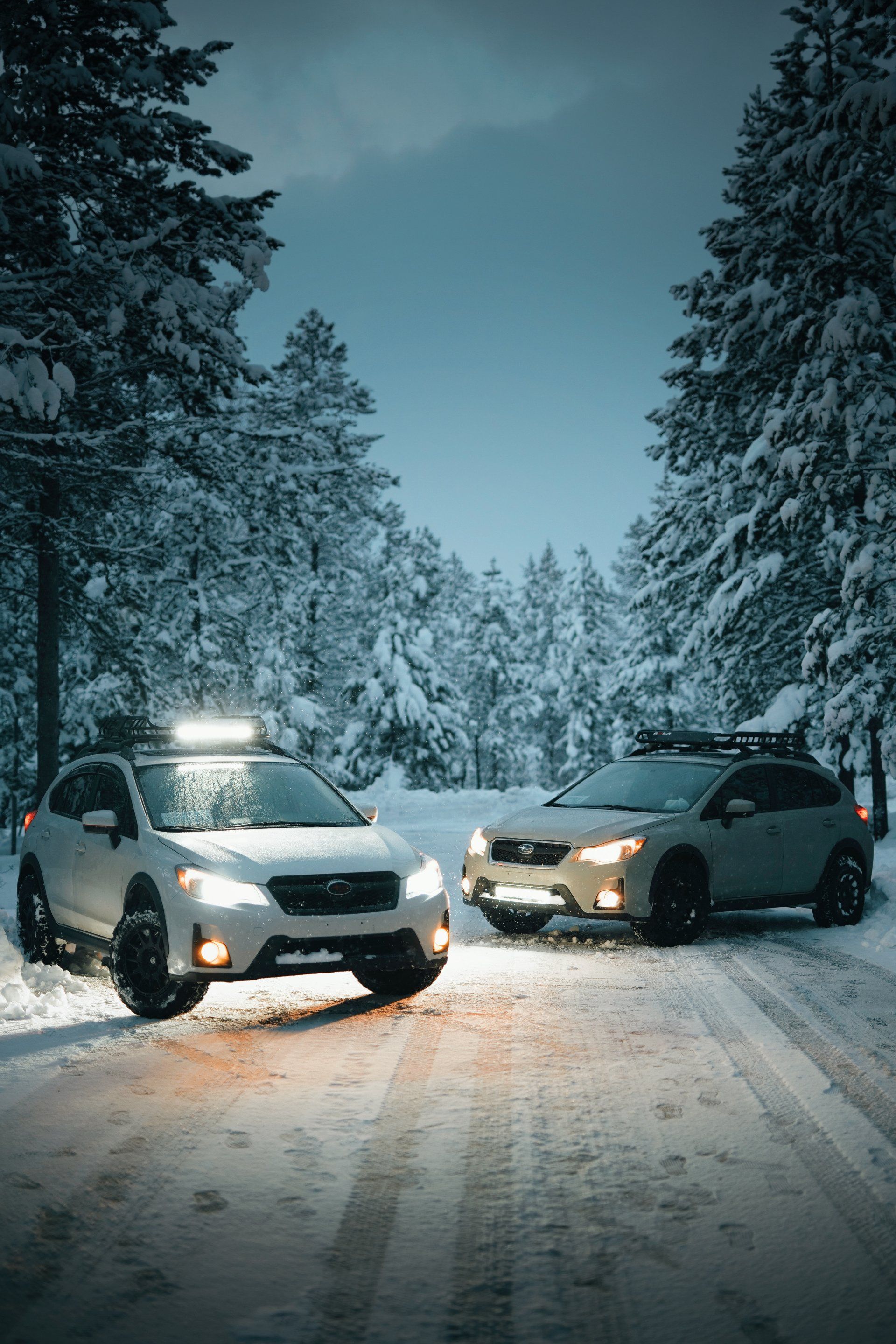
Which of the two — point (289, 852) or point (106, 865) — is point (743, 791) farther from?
point (106, 865)

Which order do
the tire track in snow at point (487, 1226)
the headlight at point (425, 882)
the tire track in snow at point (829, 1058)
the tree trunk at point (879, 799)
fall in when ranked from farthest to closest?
the tree trunk at point (879, 799) < the headlight at point (425, 882) < the tire track in snow at point (829, 1058) < the tire track in snow at point (487, 1226)

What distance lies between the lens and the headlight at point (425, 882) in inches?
309

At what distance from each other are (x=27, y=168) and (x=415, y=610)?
33.6 meters

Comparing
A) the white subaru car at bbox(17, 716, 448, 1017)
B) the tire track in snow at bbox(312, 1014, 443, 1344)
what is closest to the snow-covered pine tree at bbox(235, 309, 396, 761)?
the white subaru car at bbox(17, 716, 448, 1017)

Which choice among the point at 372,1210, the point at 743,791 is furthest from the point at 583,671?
the point at 372,1210

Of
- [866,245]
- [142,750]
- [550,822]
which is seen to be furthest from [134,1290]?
[866,245]

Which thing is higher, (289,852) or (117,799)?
(117,799)

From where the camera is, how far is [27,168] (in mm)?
13016

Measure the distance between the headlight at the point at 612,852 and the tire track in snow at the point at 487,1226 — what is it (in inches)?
161

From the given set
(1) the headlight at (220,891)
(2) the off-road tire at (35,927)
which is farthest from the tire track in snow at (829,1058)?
(2) the off-road tire at (35,927)

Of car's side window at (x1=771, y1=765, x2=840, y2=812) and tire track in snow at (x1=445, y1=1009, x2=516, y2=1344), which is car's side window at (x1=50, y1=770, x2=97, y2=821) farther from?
car's side window at (x1=771, y1=765, x2=840, y2=812)

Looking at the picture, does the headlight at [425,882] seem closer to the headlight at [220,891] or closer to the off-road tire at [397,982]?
the off-road tire at [397,982]

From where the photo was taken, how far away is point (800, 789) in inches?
479

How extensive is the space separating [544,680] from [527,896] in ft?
181
